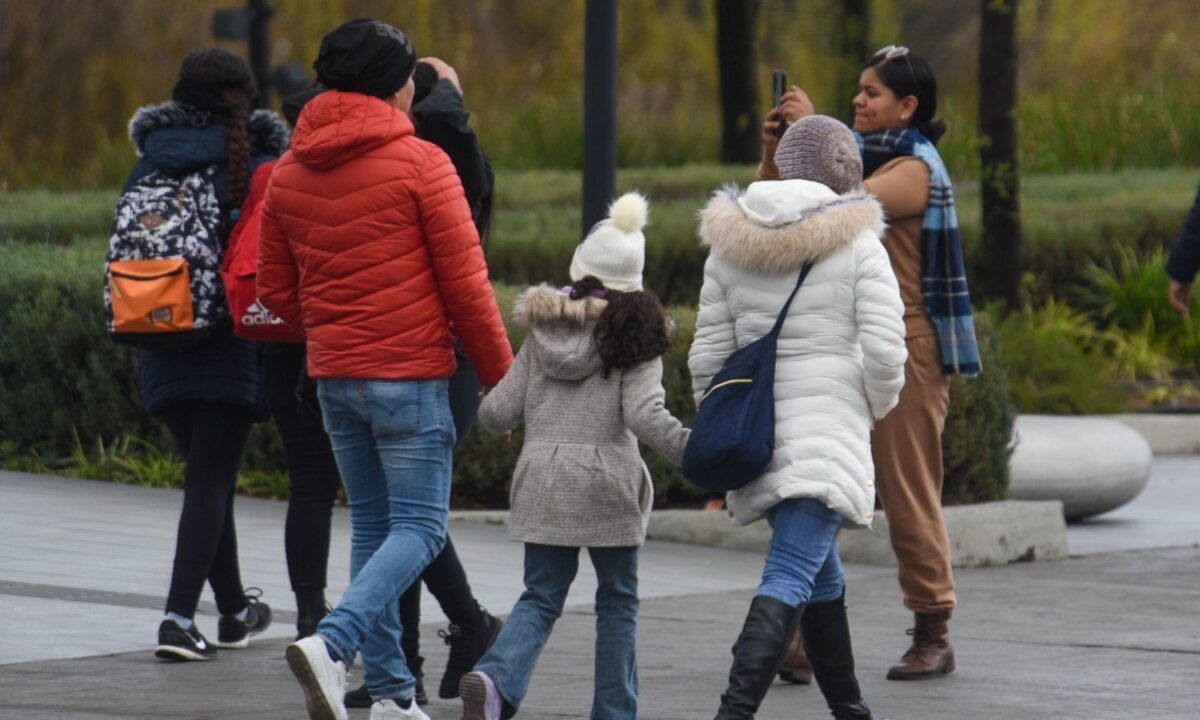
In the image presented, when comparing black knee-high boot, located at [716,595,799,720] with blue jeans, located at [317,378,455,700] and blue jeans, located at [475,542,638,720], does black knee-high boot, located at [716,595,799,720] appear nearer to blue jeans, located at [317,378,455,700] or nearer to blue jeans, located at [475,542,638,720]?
blue jeans, located at [475,542,638,720]

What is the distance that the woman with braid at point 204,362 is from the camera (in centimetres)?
641

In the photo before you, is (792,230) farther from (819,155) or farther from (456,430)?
(456,430)

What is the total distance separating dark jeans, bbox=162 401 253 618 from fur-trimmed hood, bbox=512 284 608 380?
1532mm

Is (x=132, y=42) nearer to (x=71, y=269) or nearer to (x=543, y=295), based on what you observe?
(x=71, y=269)

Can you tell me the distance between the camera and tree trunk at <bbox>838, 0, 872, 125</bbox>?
16.8 m

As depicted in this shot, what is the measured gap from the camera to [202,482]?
6.50 m

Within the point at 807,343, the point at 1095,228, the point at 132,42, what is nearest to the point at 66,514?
the point at 807,343

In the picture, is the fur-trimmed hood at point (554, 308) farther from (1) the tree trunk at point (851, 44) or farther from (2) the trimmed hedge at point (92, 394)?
(1) the tree trunk at point (851, 44)

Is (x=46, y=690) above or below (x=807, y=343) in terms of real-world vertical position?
below

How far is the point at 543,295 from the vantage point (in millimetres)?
5340

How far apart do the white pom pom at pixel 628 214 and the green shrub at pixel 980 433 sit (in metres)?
4.49

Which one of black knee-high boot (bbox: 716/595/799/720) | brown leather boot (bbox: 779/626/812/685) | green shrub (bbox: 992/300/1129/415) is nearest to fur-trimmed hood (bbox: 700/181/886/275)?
black knee-high boot (bbox: 716/595/799/720)

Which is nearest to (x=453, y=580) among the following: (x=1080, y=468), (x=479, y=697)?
(x=479, y=697)

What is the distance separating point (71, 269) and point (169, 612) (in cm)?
489
